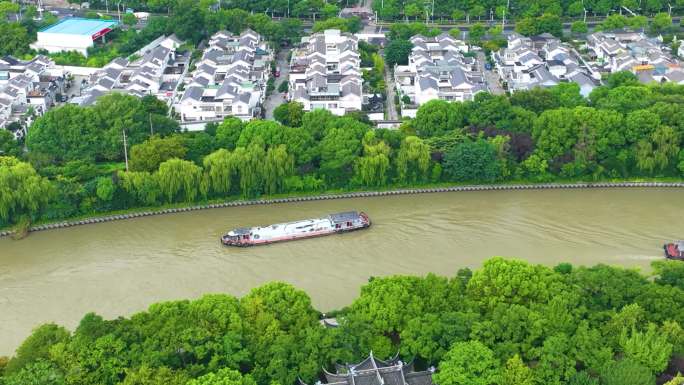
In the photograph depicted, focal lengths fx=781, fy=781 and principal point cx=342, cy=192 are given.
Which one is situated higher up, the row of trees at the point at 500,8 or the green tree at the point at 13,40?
the row of trees at the point at 500,8

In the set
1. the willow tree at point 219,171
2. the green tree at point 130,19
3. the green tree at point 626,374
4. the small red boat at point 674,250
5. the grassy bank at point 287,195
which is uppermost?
the green tree at point 130,19

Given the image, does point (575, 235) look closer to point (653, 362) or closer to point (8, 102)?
point (653, 362)

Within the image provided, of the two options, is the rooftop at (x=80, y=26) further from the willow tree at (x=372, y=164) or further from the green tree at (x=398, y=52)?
the willow tree at (x=372, y=164)

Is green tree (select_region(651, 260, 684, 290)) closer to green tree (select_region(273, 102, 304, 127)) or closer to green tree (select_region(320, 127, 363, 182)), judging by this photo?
green tree (select_region(320, 127, 363, 182))

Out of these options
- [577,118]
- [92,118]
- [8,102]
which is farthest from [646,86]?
[8,102]

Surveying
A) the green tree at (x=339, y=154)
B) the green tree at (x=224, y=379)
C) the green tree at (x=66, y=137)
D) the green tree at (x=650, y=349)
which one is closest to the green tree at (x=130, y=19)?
the green tree at (x=66, y=137)

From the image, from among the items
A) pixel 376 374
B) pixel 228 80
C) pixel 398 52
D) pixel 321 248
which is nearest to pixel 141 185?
pixel 321 248
